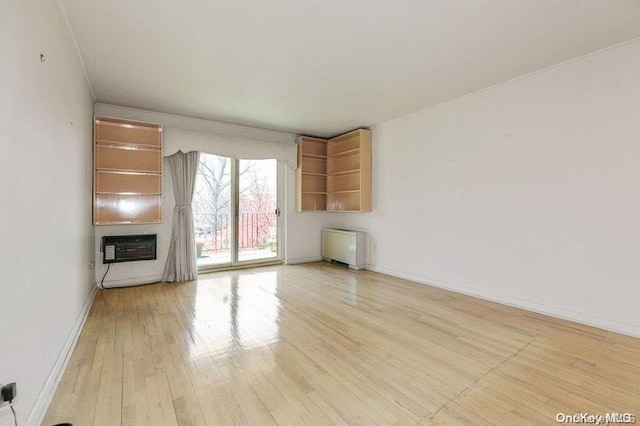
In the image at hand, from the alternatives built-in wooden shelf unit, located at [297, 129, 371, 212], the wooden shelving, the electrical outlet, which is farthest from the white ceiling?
the electrical outlet

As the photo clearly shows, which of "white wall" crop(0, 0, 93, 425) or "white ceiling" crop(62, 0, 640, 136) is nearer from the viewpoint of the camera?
"white wall" crop(0, 0, 93, 425)

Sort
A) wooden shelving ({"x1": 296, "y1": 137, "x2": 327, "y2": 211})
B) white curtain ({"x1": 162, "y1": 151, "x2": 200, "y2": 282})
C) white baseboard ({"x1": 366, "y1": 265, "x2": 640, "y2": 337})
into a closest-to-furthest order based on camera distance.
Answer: white baseboard ({"x1": 366, "y1": 265, "x2": 640, "y2": 337}), white curtain ({"x1": 162, "y1": 151, "x2": 200, "y2": 282}), wooden shelving ({"x1": 296, "y1": 137, "x2": 327, "y2": 211})

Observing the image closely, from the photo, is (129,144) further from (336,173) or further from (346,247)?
(346,247)

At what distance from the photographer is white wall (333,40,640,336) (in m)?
2.69

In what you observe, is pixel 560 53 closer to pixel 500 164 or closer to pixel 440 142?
pixel 500 164

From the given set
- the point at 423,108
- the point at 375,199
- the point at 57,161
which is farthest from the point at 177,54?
the point at 375,199

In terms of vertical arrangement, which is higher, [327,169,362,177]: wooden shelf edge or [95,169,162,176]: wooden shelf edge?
[327,169,362,177]: wooden shelf edge

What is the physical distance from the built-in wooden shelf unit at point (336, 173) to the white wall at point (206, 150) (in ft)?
0.79

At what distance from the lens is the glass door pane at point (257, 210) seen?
5477 millimetres

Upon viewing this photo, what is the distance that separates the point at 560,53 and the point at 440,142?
1.59 meters

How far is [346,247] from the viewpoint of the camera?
561cm

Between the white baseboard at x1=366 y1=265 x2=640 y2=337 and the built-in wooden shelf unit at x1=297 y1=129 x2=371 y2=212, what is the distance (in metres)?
1.75
